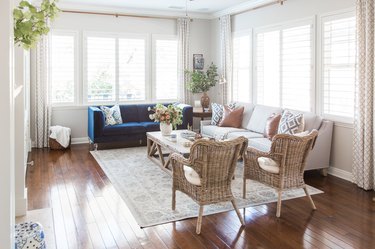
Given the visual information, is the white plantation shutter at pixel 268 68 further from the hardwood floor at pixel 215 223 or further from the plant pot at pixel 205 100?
the hardwood floor at pixel 215 223

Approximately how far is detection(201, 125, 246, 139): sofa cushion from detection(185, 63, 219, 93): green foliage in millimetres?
1454

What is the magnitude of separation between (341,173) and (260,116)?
1.78 meters

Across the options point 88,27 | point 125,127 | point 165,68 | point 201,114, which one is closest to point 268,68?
point 201,114

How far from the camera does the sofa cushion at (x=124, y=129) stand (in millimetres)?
7117

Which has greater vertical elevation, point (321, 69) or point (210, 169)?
point (321, 69)

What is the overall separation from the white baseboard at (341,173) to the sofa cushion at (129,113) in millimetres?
4154

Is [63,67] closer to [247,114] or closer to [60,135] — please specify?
[60,135]

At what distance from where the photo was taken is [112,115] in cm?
743

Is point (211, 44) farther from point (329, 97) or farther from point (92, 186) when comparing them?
point (92, 186)

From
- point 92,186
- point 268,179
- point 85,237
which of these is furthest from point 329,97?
point 85,237

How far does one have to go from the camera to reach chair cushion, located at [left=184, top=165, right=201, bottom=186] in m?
3.58

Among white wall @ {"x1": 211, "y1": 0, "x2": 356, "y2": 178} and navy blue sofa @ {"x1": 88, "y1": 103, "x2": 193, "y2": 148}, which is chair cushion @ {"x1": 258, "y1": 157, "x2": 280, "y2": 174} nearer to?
white wall @ {"x1": 211, "y1": 0, "x2": 356, "y2": 178}

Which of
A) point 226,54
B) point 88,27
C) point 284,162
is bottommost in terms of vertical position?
point 284,162

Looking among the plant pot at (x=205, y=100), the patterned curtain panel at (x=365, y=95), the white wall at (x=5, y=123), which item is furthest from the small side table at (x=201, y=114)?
the white wall at (x=5, y=123)
